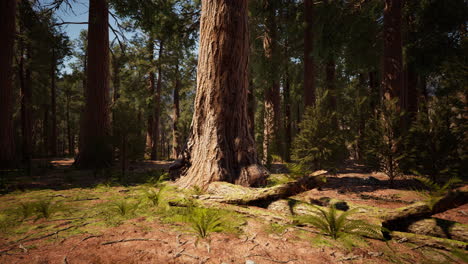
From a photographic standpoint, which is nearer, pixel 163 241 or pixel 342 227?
pixel 163 241

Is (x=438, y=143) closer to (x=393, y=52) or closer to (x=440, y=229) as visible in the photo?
(x=393, y=52)

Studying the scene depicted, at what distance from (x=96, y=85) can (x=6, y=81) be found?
Answer: 3717mm

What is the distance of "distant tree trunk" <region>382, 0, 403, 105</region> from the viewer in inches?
280

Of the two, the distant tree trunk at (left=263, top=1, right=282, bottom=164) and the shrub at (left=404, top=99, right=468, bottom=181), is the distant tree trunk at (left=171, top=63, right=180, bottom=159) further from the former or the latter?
the shrub at (left=404, top=99, right=468, bottom=181)

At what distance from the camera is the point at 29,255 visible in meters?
2.04

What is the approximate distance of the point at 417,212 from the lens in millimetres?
2590

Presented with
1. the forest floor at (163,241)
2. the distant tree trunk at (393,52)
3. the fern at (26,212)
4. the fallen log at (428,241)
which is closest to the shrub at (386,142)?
the distant tree trunk at (393,52)

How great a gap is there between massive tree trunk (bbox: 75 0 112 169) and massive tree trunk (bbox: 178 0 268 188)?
645cm

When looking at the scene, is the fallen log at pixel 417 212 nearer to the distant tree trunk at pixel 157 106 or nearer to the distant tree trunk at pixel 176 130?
the distant tree trunk at pixel 157 106

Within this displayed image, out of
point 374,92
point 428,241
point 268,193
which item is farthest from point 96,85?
point 374,92

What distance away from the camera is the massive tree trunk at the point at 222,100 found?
462 centimetres

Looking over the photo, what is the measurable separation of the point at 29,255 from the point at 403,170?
786 cm

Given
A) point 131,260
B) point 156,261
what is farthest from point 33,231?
point 156,261

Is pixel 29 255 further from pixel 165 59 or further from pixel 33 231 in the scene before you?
pixel 165 59
